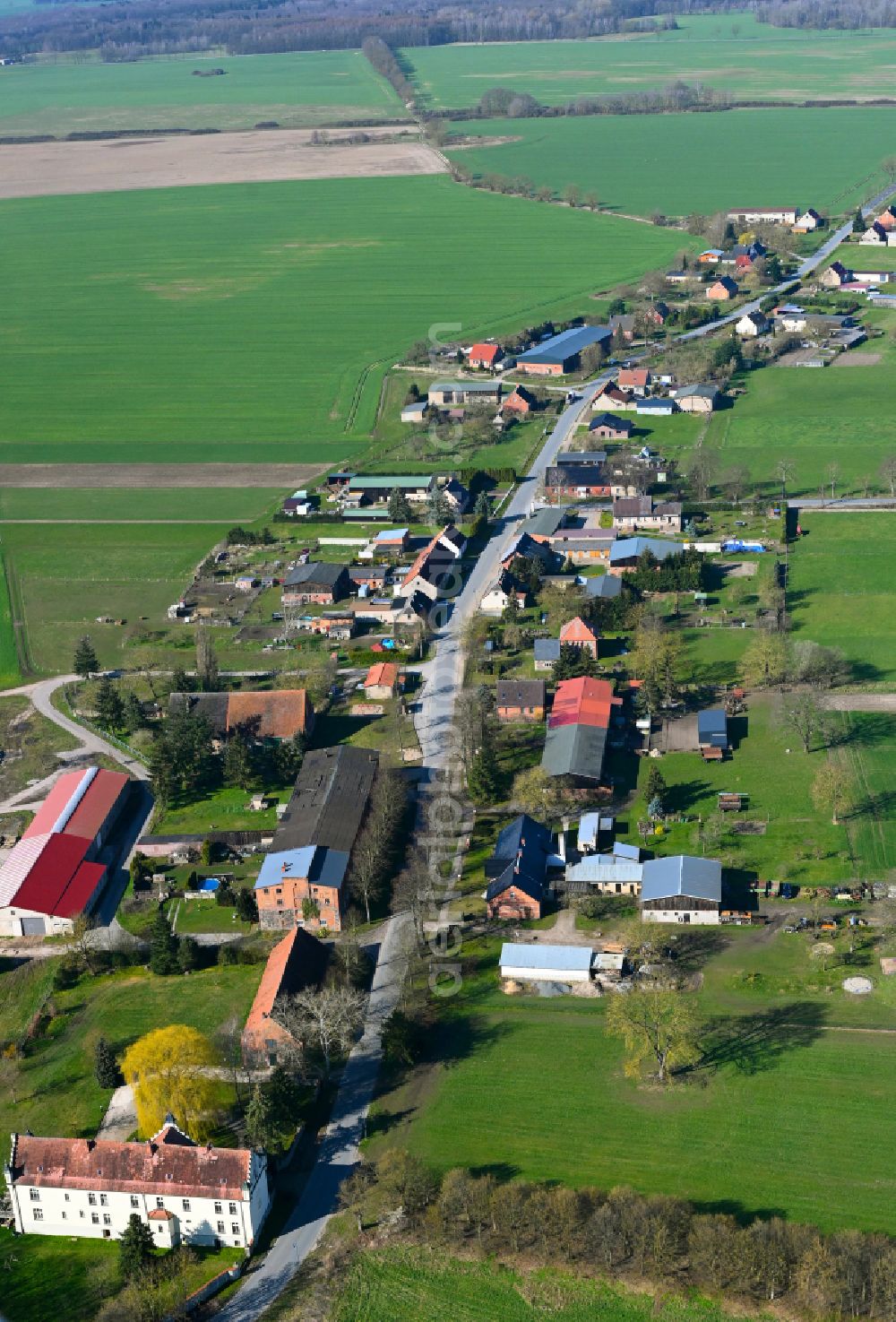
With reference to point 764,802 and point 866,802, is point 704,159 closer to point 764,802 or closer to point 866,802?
point 764,802

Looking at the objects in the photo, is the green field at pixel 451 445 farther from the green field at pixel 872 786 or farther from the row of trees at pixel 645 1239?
the row of trees at pixel 645 1239

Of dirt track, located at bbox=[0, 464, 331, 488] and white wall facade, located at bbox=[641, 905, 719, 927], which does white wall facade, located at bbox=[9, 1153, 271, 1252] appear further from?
dirt track, located at bbox=[0, 464, 331, 488]

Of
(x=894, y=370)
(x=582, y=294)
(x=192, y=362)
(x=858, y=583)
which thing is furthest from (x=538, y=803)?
(x=582, y=294)

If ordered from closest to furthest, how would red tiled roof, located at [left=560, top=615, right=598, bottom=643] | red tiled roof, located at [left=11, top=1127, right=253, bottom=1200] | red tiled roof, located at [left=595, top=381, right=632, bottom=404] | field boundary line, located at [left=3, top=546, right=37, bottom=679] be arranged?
red tiled roof, located at [left=11, top=1127, right=253, bottom=1200]
red tiled roof, located at [left=560, top=615, right=598, bottom=643]
field boundary line, located at [left=3, top=546, right=37, bottom=679]
red tiled roof, located at [left=595, top=381, right=632, bottom=404]

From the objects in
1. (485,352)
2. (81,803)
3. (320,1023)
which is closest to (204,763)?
(81,803)

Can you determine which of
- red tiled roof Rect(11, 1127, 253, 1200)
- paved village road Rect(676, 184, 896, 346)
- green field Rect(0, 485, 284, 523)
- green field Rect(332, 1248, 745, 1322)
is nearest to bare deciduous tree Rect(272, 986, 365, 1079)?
red tiled roof Rect(11, 1127, 253, 1200)

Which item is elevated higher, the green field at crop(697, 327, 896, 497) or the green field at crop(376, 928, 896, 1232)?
the green field at crop(376, 928, 896, 1232)

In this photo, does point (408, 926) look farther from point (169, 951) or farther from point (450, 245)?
point (450, 245)
